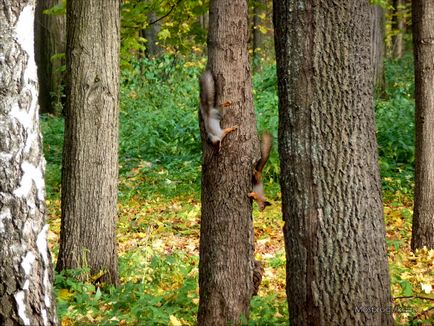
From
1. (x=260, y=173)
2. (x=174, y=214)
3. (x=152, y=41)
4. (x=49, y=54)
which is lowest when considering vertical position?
(x=174, y=214)

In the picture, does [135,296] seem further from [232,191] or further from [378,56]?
[378,56]

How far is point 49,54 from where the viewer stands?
18203 mm

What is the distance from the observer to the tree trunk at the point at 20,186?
325cm

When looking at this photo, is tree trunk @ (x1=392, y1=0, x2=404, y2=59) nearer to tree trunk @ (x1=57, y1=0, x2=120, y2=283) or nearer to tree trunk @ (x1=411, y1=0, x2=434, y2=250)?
tree trunk @ (x1=411, y1=0, x2=434, y2=250)

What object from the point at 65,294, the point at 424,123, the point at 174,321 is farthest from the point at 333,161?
the point at 424,123

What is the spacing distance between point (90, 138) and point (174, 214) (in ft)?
11.1

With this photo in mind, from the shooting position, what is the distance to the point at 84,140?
6324 millimetres

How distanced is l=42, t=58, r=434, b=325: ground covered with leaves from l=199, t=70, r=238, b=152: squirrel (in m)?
1.40

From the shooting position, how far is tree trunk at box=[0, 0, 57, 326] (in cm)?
325

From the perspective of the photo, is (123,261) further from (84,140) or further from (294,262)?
(294,262)

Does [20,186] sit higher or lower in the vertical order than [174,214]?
higher

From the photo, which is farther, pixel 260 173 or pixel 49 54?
pixel 49 54

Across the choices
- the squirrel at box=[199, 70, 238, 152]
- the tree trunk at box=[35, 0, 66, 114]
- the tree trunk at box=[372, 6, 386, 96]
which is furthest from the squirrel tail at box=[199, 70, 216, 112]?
the tree trunk at box=[35, 0, 66, 114]

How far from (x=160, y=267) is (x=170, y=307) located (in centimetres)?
148
